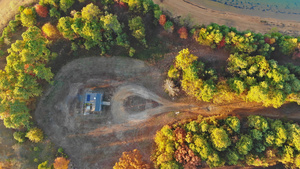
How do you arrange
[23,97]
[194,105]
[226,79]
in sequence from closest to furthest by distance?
[23,97]
[226,79]
[194,105]

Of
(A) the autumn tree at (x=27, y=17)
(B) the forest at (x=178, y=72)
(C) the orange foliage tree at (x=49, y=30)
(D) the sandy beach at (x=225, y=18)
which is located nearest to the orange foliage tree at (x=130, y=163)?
(B) the forest at (x=178, y=72)

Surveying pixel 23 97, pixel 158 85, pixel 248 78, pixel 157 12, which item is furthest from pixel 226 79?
pixel 23 97

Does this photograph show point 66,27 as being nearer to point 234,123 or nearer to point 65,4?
point 65,4

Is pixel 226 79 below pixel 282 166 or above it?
above

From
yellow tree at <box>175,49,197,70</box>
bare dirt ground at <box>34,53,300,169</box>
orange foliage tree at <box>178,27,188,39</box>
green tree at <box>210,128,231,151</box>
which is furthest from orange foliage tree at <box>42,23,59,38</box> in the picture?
green tree at <box>210,128,231,151</box>

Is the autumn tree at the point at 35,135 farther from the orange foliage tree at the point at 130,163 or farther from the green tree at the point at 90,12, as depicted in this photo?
the green tree at the point at 90,12

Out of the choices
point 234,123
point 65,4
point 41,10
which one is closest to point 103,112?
point 65,4

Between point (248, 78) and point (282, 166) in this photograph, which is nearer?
point (248, 78)

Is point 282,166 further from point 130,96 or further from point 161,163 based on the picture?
point 130,96

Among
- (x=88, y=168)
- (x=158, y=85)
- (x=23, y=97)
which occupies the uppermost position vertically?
(x=158, y=85)
